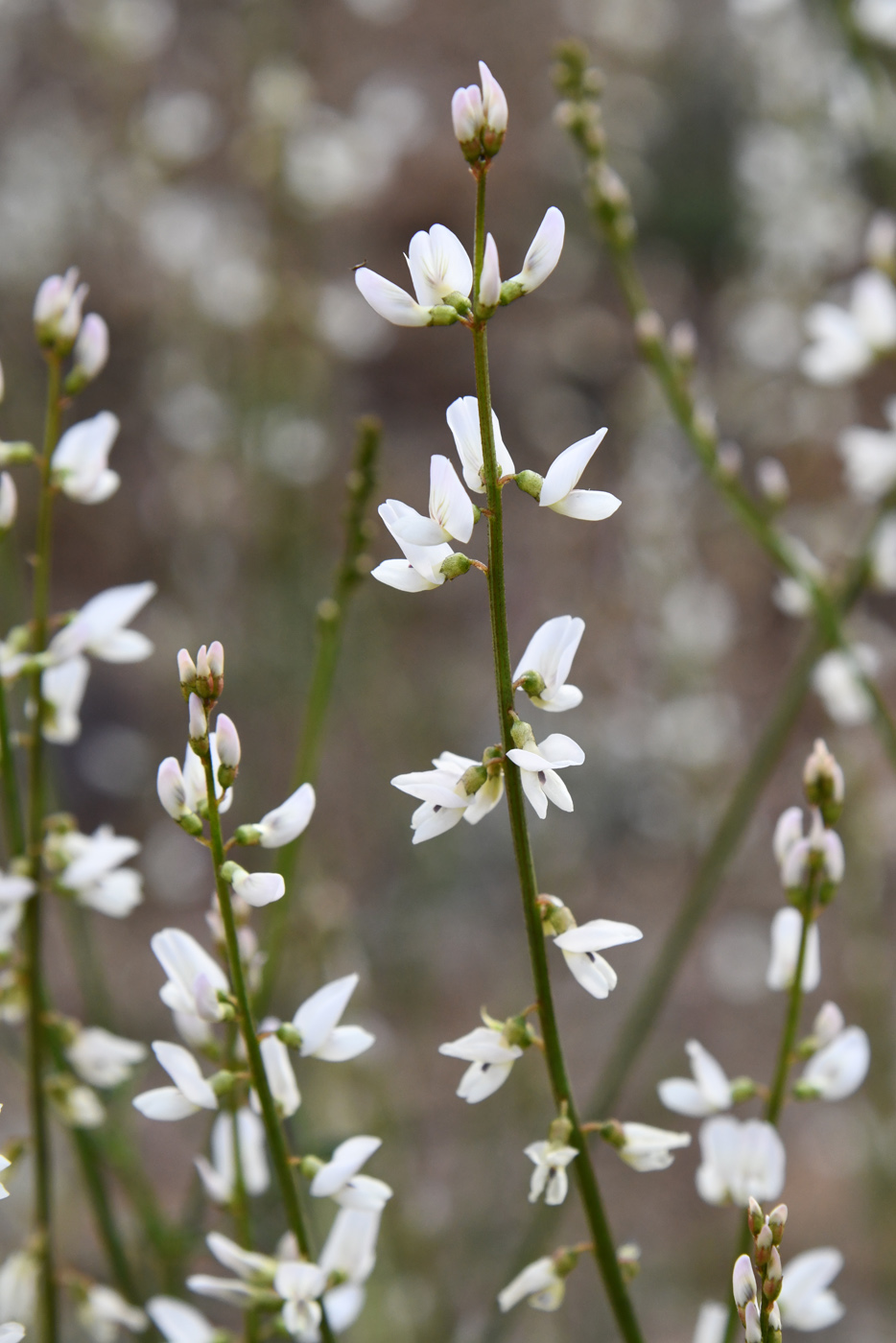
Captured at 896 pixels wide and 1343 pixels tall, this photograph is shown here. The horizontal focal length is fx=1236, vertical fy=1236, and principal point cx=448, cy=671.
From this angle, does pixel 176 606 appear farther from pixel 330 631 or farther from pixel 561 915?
pixel 561 915

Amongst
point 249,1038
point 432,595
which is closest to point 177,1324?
point 249,1038

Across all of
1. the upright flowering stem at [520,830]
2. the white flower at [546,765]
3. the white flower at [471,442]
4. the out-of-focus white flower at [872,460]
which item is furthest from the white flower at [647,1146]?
the out-of-focus white flower at [872,460]

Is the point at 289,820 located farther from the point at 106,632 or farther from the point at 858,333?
the point at 858,333

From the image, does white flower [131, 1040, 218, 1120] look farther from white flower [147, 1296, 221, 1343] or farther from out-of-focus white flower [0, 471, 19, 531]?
out-of-focus white flower [0, 471, 19, 531]

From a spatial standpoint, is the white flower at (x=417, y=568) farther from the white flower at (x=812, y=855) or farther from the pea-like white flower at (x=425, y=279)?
the white flower at (x=812, y=855)

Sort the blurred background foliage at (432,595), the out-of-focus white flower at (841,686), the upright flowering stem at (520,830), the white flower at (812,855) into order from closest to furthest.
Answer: the upright flowering stem at (520,830) → the white flower at (812,855) → the out-of-focus white flower at (841,686) → the blurred background foliage at (432,595)

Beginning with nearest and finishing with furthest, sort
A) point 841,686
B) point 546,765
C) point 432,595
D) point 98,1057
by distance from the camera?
point 546,765 → point 98,1057 → point 841,686 → point 432,595

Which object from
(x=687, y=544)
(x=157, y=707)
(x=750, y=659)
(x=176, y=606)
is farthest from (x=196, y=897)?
(x=750, y=659)
